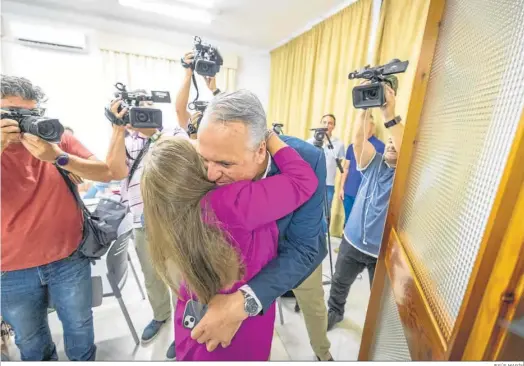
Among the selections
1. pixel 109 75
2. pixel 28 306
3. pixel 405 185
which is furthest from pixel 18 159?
pixel 109 75

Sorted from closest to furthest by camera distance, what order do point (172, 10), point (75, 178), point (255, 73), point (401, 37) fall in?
point (75, 178)
point (401, 37)
point (172, 10)
point (255, 73)

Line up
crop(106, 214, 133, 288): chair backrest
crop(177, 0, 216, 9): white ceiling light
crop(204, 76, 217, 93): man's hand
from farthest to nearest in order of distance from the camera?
crop(177, 0, 216, 9): white ceiling light → crop(204, 76, 217, 93): man's hand → crop(106, 214, 133, 288): chair backrest

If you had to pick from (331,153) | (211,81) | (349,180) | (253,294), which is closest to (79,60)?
(211,81)

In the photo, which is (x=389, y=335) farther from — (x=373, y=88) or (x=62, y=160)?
(x=62, y=160)

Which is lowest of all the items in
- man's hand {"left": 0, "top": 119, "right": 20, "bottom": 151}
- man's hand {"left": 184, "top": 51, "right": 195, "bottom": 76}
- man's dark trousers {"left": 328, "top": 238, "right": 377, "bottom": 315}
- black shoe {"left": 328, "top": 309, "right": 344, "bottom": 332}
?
black shoe {"left": 328, "top": 309, "right": 344, "bottom": 332}

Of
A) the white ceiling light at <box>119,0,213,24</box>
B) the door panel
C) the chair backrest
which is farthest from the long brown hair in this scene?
the white ceiling light at <box>119,0,213,24</box>

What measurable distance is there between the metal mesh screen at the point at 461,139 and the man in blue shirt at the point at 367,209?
623 mm

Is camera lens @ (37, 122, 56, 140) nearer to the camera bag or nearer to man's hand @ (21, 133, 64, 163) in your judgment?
man's hand @ (21, 133, 64, 163)

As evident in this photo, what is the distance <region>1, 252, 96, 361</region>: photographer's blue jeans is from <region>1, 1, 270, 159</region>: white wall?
3.06m

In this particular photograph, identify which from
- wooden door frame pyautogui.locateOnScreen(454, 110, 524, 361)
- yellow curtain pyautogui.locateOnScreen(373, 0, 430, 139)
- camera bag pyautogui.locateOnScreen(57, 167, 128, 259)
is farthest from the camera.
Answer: yellow curtain pyautogui.locateOnScreen(373, 0, 430, 139)

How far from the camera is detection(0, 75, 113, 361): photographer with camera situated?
920 mm

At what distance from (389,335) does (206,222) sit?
2.37 ft

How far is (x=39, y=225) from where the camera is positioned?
0.97m

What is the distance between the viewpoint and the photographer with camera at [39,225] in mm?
920
